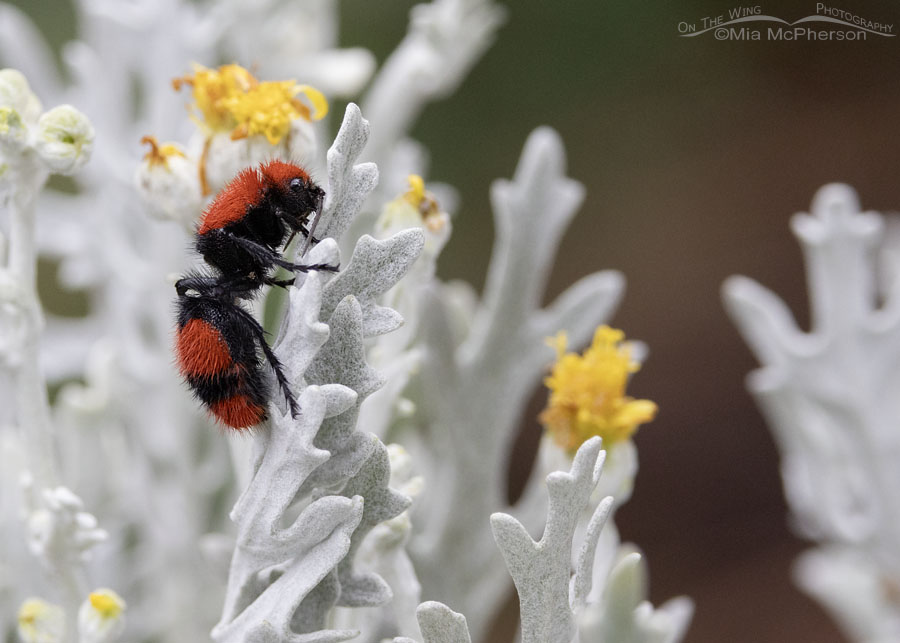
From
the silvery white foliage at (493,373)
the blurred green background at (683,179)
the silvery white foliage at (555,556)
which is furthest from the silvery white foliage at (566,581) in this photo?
the blurred green background at (683,179)

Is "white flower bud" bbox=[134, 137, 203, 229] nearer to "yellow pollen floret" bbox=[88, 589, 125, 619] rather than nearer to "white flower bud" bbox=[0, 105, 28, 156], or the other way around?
"white flower bud" bbox=[0, 105, 28, 156]

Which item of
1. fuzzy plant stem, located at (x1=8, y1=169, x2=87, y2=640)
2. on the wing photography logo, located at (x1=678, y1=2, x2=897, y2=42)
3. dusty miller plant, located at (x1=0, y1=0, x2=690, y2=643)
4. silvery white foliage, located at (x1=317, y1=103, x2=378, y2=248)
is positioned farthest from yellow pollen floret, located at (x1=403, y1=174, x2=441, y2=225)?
on the wing photography logo, located at (x1=678, y1=2, x2=897, y2=42)

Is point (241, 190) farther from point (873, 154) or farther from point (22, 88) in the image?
point (873, 154)

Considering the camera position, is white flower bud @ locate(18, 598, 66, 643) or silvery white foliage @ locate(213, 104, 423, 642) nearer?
silvery white foliage @ locate(213, 104, 423, 642)

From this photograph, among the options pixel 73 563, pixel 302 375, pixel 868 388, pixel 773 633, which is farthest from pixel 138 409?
pixel 773 633

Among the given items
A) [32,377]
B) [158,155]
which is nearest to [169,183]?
[158,155]

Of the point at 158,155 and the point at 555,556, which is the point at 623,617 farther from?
the point at 158,155
